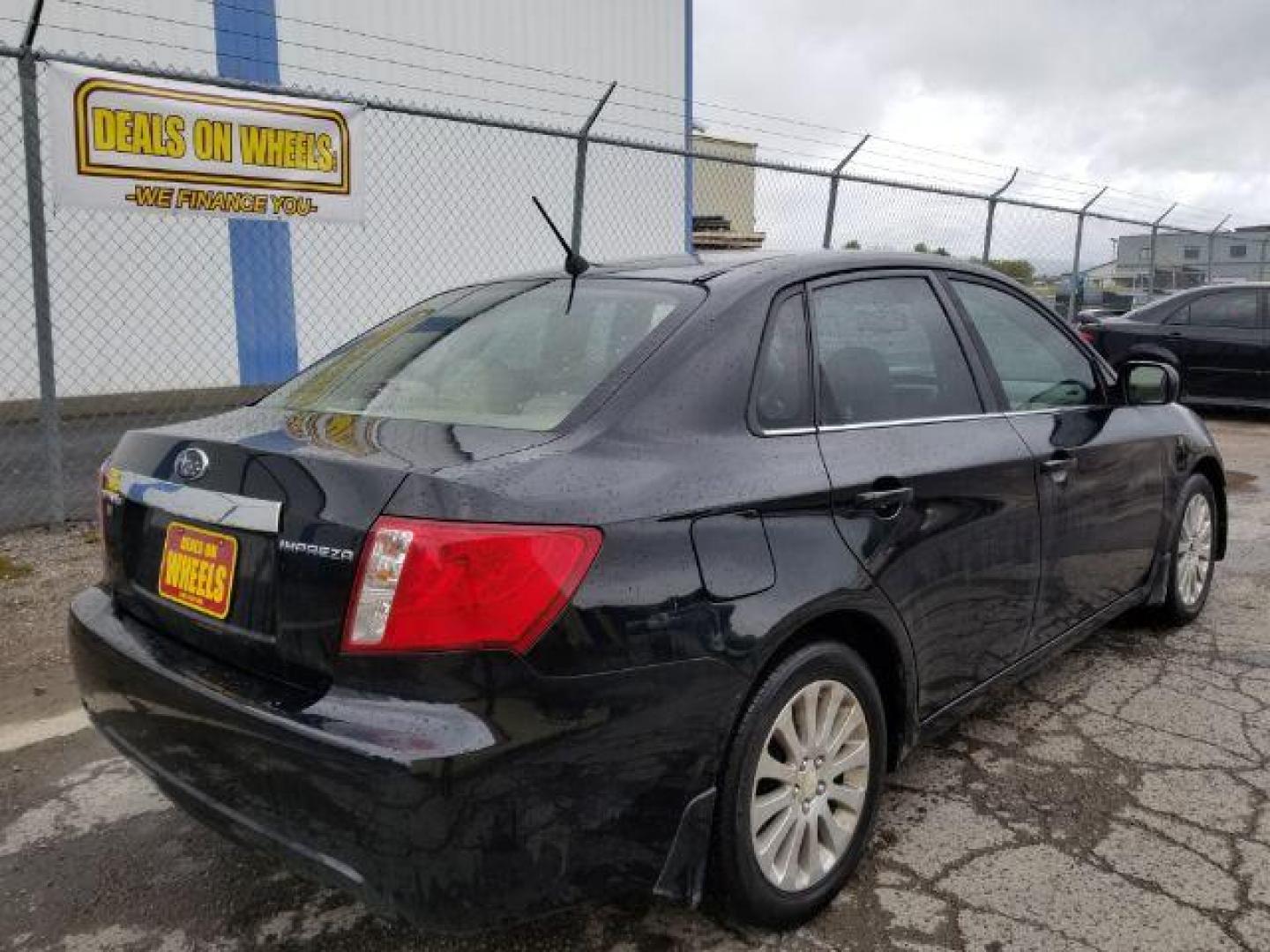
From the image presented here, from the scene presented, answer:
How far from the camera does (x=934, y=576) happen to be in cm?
260

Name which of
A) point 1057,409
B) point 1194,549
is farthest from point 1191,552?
point 1057,409

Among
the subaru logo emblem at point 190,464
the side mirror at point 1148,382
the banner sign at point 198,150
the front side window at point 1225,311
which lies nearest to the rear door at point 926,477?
the side mirror at point 1148,382

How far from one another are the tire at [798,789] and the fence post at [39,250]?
14.3 ft

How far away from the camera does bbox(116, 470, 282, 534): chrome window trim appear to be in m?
1.98

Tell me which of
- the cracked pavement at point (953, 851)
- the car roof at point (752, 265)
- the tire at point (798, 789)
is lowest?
the cracked pavement at point (953, 851)

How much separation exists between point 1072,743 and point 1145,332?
910 centimetres

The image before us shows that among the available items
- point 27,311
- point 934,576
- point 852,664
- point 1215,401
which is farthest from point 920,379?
point 1215,401

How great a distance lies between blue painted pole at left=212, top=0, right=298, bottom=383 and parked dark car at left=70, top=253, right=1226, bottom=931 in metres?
8.44

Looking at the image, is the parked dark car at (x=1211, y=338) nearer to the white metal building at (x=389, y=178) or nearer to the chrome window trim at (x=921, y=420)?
the white metal building at (x=389, y=178)

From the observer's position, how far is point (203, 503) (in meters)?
2.10

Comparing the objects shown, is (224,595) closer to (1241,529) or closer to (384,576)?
(384,576)

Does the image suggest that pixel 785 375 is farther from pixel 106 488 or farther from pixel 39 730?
pixel 39 730

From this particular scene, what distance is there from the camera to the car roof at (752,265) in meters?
2.56

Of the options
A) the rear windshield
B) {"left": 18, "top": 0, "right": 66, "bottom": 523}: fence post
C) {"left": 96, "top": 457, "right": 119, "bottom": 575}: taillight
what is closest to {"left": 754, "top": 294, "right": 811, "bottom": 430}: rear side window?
the rear windshield
